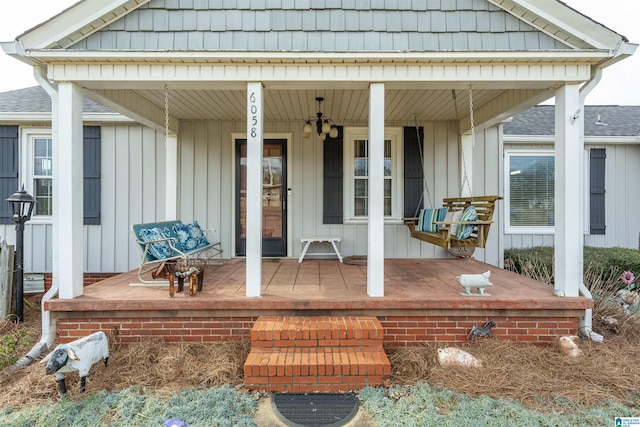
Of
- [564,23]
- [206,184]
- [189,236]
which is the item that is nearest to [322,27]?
[564,23]

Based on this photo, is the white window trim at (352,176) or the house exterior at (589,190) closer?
the white window trim at (352,176)

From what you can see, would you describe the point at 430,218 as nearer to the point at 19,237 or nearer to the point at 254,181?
the point at 254,181

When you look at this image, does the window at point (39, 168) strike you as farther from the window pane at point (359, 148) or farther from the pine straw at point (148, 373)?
the window pane at point (359, 148)

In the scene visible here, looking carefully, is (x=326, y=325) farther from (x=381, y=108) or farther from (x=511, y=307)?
(x=381, y=108)

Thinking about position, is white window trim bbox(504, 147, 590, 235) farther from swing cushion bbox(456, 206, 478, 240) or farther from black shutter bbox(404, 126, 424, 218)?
swing cushion bbox(456, 206, 478, 240)

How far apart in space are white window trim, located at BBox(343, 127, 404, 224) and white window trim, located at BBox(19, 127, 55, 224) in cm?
441

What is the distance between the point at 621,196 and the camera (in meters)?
6.09

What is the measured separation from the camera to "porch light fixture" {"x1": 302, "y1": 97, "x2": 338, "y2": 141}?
4773 millimetres

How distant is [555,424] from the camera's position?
209cm

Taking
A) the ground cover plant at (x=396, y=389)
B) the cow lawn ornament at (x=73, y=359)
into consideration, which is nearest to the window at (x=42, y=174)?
the ground cover plant at (x=396, y=389)

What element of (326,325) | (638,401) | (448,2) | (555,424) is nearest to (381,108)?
(448,2)

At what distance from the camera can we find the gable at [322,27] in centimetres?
318

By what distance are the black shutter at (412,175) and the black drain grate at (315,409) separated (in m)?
3.37

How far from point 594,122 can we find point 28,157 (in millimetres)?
10013
